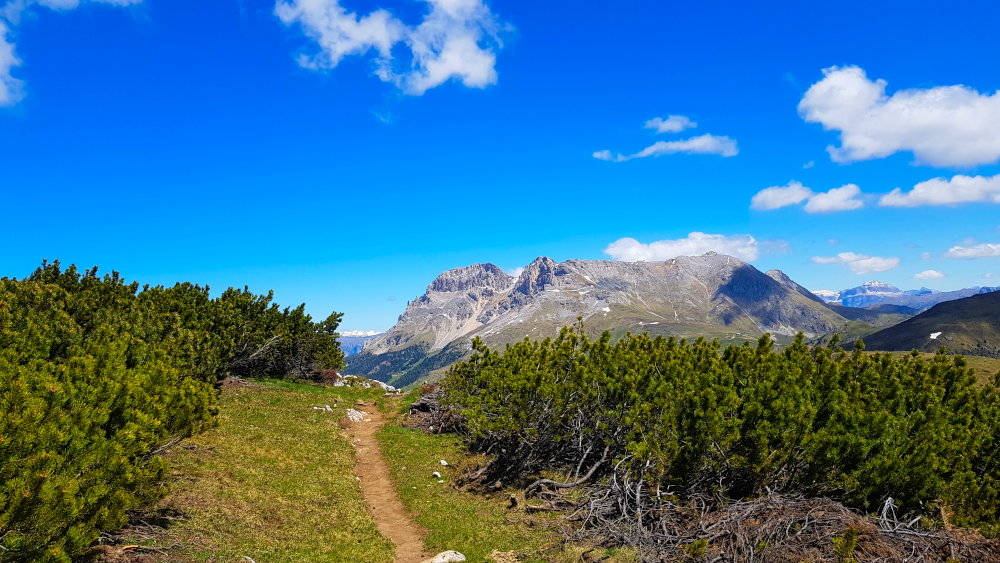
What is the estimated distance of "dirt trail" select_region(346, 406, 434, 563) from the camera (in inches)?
712

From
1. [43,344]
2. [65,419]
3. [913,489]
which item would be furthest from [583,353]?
[43,344]

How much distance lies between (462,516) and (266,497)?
7.94m

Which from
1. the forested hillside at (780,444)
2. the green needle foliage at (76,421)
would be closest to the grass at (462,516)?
the forested hillside at (780,444)

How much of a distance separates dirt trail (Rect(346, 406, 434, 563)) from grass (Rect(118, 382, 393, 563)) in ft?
1.74

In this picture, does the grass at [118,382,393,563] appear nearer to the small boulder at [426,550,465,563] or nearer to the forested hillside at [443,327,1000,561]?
the small boulder at [426,550,465,563]

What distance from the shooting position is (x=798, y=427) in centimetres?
1585

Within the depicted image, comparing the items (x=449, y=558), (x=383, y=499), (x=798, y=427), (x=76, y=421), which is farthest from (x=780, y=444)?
(x=76, y=421)

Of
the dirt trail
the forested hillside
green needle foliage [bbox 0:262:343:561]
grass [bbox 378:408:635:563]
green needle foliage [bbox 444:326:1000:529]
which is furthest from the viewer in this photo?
the dirt trail

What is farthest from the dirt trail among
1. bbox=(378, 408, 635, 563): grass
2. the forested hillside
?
the forested hillside

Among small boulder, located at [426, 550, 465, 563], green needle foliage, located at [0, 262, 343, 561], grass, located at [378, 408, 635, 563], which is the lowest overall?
grass, located at [378, 408, 635, 563]

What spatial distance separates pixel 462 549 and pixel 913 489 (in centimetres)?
1408

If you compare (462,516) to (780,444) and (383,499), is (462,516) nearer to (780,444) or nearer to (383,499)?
(383,499)

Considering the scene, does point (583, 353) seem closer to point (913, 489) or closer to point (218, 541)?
point (913, 489)

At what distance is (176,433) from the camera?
48.4ft
